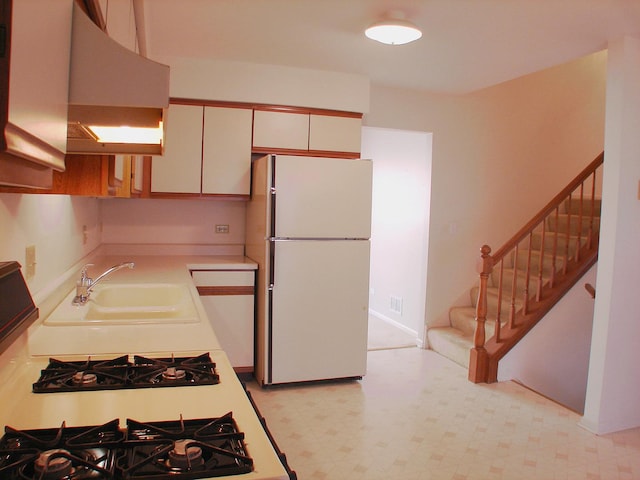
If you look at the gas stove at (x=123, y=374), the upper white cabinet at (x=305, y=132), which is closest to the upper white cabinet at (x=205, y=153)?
the upper white cabinet at (x=305, y=132)

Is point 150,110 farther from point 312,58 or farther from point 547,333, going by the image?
point 547,333

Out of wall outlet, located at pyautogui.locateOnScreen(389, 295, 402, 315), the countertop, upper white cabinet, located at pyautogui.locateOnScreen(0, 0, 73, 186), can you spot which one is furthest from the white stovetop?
→ wall outlet, located at pyautogui.locateOnScreen(389, 295, 402, 315)


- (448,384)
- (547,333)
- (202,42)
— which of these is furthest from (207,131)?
(547,333)

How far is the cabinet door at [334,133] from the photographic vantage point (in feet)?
13.2

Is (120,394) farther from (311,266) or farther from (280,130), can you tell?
(280,130)

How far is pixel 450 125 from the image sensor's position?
471cm

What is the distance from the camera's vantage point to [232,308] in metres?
3.78

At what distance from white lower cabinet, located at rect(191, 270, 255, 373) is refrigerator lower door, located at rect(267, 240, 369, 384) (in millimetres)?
269

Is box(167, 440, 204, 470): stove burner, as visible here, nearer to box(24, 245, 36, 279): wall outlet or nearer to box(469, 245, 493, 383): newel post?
box(24, 245, 36, 279): wall outlet

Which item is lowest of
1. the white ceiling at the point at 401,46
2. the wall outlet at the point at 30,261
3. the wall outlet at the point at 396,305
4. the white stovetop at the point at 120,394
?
the wall outlet at the point at 396,305

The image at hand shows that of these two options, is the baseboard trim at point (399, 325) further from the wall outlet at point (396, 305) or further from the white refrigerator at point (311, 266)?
the white refrigerator at point (311, 266)

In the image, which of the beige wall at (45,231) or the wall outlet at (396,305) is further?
the wall outlet at (396,305)

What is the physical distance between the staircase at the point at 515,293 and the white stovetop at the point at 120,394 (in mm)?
2653

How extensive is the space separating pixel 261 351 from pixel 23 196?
232 centimetres
